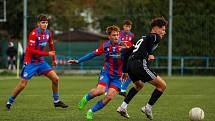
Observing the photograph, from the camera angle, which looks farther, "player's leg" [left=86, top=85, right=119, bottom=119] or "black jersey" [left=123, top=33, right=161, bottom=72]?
"player's leg" [left=86, top=85, right=119, bottom=119]

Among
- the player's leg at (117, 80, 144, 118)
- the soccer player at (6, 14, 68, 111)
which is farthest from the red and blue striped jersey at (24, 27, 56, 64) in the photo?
the player's leg at (117, 80, 144, 118)

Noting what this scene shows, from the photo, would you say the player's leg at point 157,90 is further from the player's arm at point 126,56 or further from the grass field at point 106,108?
the player's arm at point 126,56

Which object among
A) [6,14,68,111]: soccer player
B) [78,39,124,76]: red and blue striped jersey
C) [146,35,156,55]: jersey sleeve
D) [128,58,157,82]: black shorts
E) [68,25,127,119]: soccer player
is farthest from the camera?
[6,14,68,111]: soccer player

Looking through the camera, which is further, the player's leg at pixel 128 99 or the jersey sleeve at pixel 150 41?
the player's leg at pixel 128 99

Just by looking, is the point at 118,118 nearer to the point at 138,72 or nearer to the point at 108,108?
the point at 138,72

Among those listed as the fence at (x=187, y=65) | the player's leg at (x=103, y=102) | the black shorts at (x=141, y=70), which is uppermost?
the black shorts at (x=141, y=70)

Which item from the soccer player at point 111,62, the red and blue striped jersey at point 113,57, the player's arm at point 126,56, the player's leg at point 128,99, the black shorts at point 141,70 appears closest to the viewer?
the black shorts at point 141,70

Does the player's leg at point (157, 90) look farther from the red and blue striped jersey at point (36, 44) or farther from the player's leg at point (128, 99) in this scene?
the red and blue striped jersey at point (36, 44)

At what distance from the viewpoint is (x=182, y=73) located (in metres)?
33.3

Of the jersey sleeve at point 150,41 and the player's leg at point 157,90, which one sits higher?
the jersey sleeve at point 150,41

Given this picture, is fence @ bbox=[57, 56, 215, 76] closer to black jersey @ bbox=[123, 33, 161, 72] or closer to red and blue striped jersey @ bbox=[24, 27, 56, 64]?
red and blue striped jersey @ bbox=[24, 27, 56, 64]

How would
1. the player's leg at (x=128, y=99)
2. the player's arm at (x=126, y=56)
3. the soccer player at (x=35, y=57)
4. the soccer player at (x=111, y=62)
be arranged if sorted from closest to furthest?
1. the player's leg at (x=128, y=99)
2. the player's arm at (x=126, y=56)
3. the soccer player at (x=111, y=62)
4. the soccer player at (x=35, y=57)

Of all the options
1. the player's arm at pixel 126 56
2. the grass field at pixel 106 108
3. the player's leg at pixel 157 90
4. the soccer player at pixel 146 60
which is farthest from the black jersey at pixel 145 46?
the grass field at pixel 106 108

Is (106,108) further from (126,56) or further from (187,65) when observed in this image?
(187,65)
